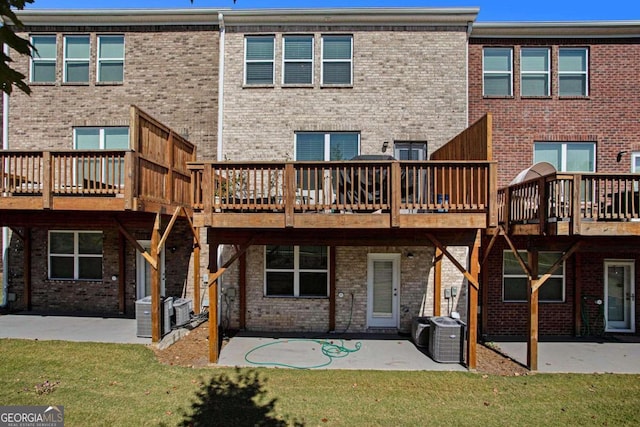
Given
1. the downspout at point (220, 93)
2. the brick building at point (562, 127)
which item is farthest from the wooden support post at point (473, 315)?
the downspout at point (220, 93)

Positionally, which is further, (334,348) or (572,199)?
(334,348)

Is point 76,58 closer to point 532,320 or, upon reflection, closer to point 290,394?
point 290,394

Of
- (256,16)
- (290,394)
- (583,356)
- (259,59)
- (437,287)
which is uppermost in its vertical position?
(256,16)

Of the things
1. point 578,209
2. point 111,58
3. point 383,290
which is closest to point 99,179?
point 111,58

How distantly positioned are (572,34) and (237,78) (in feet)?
31.3

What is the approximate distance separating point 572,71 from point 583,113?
1.27m

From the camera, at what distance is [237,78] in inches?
392

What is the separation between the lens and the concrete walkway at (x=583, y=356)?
7.23 m

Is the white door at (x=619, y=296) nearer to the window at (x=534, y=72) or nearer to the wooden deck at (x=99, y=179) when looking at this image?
the window at (x=534, y=72)

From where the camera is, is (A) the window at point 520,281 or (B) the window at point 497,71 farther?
(B) the window at point 497,71

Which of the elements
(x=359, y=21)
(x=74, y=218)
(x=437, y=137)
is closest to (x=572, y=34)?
(x=437, y=137)

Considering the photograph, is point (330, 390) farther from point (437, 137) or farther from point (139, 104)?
point (139, 104)

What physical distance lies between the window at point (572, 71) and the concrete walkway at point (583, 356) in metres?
6.80

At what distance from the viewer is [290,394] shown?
5.84 m
